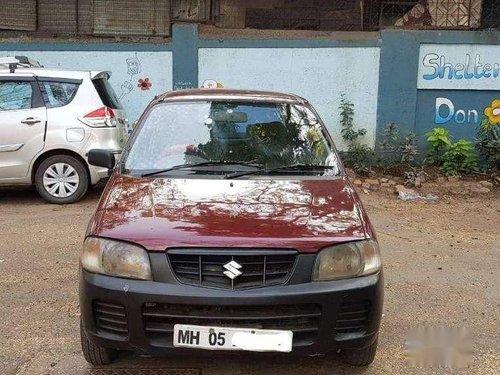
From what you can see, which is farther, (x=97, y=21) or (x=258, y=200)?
(x=97, y=21)

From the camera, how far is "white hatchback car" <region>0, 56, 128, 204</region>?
23.5 feet

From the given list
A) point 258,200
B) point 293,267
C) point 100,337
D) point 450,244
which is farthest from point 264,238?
point 450,244

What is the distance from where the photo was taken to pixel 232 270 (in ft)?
9.51

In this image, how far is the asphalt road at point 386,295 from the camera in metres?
3.51

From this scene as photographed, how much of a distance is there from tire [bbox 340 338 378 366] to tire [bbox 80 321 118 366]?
1354 millimetres

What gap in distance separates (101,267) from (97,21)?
7.65 meters

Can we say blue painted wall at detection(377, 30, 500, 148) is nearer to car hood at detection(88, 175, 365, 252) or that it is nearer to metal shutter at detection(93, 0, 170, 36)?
metal shutter at detection(93, 0, 170, 36)

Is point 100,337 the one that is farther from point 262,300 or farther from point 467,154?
point 467,154

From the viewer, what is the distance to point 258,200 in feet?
11.1

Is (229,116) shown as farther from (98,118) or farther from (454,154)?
(454,154)

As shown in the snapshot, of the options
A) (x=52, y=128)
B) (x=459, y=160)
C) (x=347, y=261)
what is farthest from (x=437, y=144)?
(x=347, y=261)

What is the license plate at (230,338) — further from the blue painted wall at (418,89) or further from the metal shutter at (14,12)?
the metal shutter at (14,12)

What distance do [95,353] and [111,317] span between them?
50 centimetres

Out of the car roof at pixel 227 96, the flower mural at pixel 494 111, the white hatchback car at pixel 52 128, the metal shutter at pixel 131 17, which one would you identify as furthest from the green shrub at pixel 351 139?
the car roof at pixel 227 96
